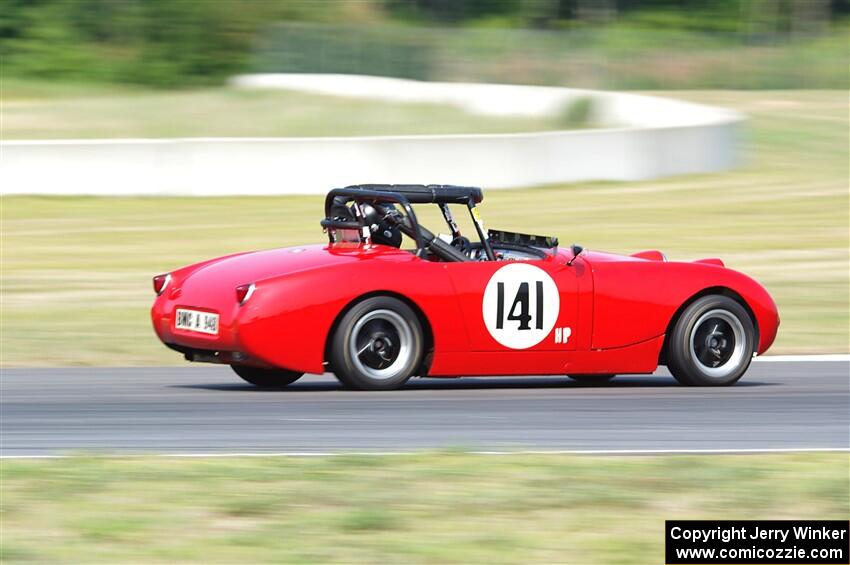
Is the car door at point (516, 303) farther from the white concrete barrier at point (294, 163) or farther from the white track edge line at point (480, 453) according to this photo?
the white concrete barrier at point (294, 163)

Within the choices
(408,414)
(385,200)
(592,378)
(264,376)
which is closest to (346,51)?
(592,378)

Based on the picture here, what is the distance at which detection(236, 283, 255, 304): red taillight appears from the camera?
29.5 ft

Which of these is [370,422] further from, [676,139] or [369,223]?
[676,139]

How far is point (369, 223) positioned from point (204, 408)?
167 cm

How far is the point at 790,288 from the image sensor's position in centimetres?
1533

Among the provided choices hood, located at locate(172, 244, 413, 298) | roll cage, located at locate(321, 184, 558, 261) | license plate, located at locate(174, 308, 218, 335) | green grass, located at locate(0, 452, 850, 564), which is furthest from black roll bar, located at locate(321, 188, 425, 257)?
green grass, located at locate(0, 452, 850, 564)

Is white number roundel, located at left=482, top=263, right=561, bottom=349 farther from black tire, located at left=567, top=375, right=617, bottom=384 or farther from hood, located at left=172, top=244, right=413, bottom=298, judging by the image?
black tire, located at left=567, top=375, right=617, bottom=384

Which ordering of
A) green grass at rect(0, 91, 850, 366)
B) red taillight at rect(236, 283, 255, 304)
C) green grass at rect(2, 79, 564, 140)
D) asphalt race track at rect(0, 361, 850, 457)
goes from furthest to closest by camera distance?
1. green grass at rect(2, 79, 564, 140)
2. green grass at rect(0, 91, 850, 366)
3. red taillight at rect(236, 283, 255, 304)
4. asphalt race track at rect(0, 361, 850, 457)

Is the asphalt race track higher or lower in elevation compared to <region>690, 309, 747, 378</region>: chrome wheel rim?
lower

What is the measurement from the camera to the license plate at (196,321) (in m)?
9.12

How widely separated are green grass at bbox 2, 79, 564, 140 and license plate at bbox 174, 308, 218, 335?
67.1ft

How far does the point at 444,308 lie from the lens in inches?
367

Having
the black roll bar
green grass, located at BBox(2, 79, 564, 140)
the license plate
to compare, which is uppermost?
green grass, located at BBox(2, 79, 564, 140)

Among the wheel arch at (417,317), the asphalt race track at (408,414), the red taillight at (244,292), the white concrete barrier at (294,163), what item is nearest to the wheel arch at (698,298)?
the asphalt race track at (408,414)
